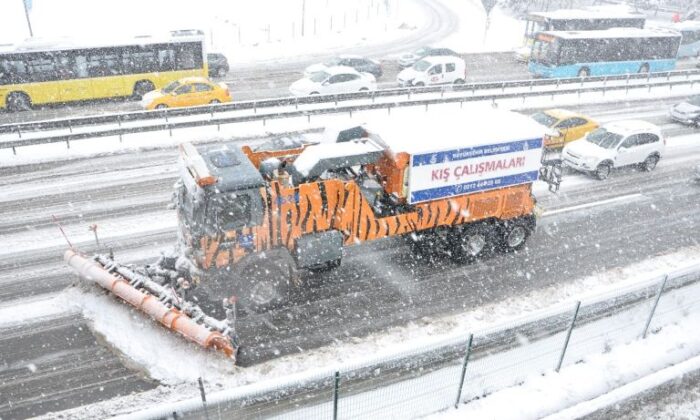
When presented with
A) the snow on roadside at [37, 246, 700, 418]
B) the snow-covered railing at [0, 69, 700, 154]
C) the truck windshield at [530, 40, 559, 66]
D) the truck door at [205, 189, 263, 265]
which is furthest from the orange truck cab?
the truck windshield at [530, 40, 559, 66]

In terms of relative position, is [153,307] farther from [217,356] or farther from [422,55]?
[422,55]

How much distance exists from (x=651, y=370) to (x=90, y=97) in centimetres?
2603

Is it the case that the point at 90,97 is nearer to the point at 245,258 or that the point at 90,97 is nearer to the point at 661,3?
the point at 245,258

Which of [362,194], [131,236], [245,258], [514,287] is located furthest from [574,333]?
[131,236]

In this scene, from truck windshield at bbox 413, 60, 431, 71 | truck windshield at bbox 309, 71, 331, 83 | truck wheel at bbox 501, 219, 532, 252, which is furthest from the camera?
truck windshield at bbox 413, 60, 431, 71

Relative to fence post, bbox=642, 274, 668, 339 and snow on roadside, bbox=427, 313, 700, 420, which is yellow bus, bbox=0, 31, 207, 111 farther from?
fence post, bbox=642, 274, 668, 339

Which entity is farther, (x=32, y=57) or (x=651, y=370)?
(x=32, y=57)

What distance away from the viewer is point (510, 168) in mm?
13086

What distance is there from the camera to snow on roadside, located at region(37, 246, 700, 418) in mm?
9312

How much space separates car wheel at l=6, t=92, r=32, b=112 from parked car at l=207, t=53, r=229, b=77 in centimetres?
1045

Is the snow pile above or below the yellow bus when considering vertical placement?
below

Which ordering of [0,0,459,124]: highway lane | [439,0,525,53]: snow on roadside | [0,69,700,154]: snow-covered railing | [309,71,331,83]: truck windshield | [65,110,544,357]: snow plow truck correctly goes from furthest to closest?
[439,0,525,53]: snow on roadside → [309,71,331,83]: truck windshield → [0,0,459,124]: highway lane → [0,69,700,154]: snow-covered railing → [65,110,544,357]: snow plow truck

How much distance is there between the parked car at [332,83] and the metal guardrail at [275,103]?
4.30 feet

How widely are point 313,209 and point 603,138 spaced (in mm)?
13038
